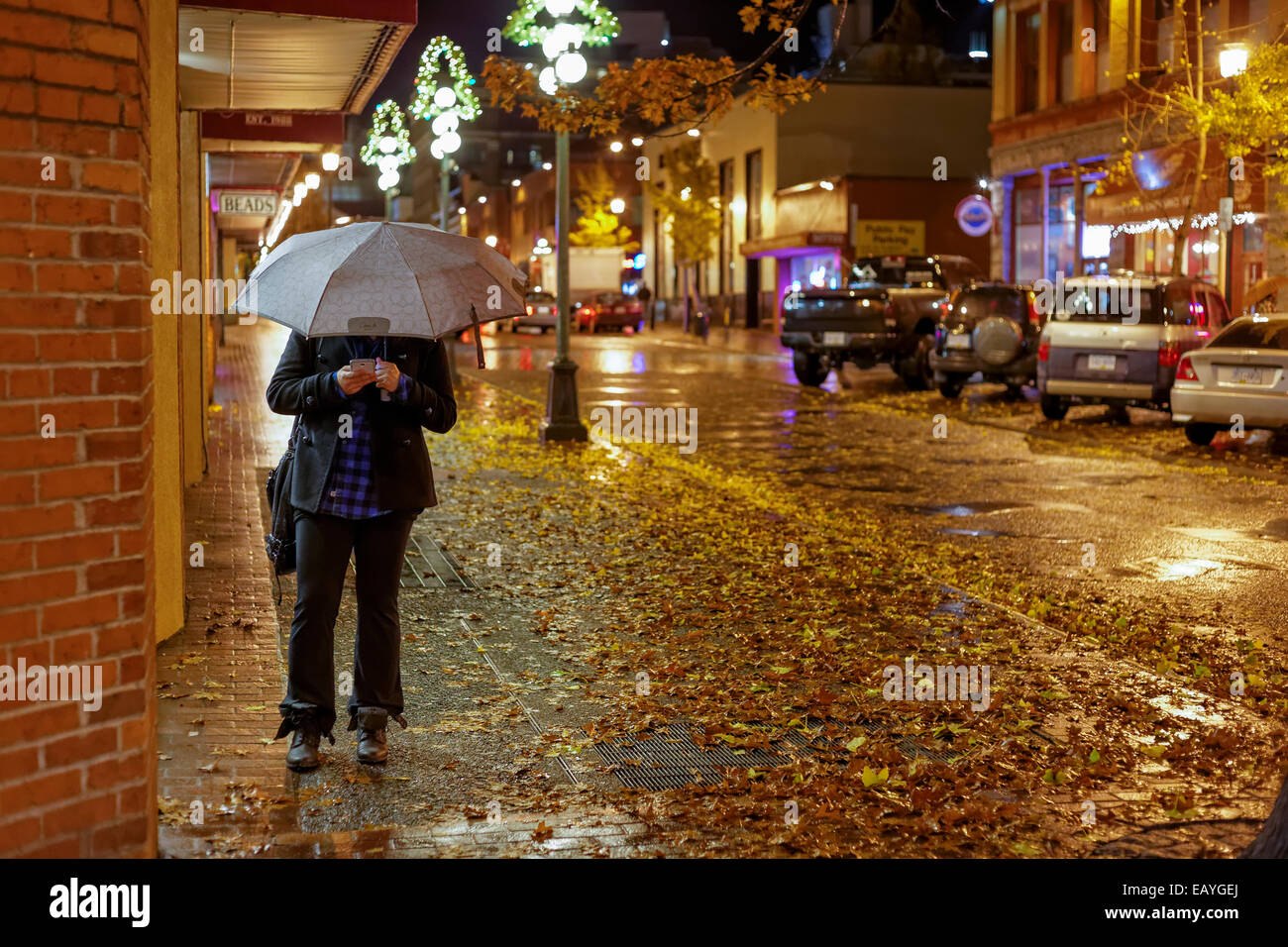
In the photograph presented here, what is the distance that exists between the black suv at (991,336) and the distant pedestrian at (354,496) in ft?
59.1

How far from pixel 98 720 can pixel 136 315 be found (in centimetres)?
106

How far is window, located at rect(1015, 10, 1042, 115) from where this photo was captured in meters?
39.9

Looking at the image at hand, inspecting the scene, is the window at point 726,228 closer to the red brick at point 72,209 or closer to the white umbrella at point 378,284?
the white umbrella at point 378,284

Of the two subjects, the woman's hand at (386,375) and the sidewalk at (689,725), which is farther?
the woman's hand at (386,375)

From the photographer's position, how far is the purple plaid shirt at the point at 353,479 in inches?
212

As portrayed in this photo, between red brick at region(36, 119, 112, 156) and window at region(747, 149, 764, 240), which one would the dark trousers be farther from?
window at region(747, 149, 764, 240)

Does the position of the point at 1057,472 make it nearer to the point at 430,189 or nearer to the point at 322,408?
the point at 322,408

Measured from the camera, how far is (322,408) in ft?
17.7

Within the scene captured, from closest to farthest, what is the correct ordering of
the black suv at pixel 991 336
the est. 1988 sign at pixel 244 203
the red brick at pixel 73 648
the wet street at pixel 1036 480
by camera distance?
the red brick at pixel 73 648, the wet street at pixel 1036 480, the black suv at pixel 991 336, the est. 1988 sign at pixel 244 203

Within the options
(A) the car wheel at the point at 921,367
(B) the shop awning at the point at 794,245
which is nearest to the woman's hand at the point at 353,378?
(A) the car wheel at the point at 921,367

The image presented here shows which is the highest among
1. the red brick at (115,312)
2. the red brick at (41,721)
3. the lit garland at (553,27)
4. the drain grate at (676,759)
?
the lit garland at (553,27)

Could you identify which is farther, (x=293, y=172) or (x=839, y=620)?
(x=293, y=172)

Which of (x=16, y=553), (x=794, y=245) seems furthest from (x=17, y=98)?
(x=794, y=245)

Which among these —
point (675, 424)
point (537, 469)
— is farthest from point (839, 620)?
point (675, 424)
